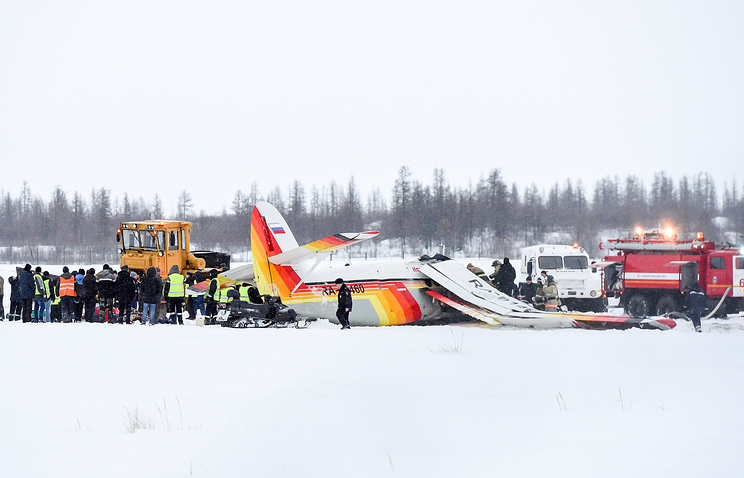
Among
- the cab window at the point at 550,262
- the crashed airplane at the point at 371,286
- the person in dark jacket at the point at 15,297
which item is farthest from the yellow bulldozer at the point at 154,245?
the cab window at the point at 550,262

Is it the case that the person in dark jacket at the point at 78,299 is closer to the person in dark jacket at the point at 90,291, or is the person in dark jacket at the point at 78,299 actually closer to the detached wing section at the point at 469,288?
the person in dark jacket at the point at 90,291

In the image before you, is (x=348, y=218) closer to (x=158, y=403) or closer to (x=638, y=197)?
(x=638, y=197)

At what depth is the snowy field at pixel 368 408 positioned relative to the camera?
5438mm

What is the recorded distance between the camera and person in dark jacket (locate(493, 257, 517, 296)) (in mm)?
18562

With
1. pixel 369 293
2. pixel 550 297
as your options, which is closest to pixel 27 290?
pixel 369 293

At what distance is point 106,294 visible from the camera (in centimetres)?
1731

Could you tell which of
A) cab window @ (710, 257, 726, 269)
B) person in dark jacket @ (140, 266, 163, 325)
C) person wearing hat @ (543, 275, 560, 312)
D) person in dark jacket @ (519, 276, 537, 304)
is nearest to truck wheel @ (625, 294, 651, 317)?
cab window @ (710, 257, 726, 269)

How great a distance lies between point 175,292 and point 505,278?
8636 mm

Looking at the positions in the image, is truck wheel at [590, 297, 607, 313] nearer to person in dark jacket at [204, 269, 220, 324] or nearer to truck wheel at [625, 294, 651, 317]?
truck wheel at [625, 294, 651, 317]

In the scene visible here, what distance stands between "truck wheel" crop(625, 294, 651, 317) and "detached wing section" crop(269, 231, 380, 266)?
10769 millimetres

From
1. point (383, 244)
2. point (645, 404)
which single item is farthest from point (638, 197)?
point (645, 404)

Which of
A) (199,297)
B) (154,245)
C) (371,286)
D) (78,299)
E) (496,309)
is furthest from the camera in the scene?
(154,245)

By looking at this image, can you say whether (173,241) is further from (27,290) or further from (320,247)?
(320,247)

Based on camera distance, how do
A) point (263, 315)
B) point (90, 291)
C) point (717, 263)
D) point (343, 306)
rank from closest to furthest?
1. point (343, 306)
2. point (263, 315)
3. point (90, 291)
4. point (717, 263)
